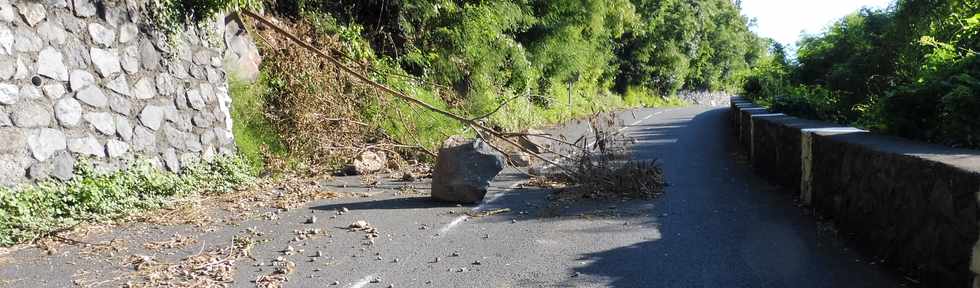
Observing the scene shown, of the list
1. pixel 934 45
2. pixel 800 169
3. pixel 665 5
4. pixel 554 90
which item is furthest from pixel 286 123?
pixel 665 5

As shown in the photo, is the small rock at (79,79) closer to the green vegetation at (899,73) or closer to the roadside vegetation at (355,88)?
the roadside vegetation at (355,88)


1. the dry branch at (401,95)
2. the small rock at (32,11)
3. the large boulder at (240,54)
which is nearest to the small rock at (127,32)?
the small rock at (32,11)

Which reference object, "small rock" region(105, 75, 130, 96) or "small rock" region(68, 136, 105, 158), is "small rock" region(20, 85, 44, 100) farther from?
"small rock" region(105, 75, 130, 96)

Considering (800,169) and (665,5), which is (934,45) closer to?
(800,169)

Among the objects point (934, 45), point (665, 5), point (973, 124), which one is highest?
point (665, 5)

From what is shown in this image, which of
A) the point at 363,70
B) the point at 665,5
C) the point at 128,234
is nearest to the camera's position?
the point at 128,234

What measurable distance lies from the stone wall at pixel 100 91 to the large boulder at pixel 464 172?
326cm

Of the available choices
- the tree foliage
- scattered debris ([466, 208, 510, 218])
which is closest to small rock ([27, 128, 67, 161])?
scattered debris ([466, 208, 510, 218])

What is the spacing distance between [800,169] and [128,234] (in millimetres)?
6887

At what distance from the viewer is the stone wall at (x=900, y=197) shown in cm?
428

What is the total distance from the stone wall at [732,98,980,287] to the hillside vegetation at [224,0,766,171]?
4.20 meters

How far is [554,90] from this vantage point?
90.4ft

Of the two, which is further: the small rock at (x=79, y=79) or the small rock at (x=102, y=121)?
the small rock at (x=102, y=121)

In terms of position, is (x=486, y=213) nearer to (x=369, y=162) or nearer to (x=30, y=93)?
(x=369, y=162)
